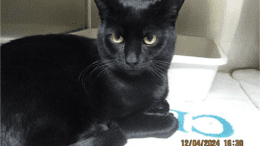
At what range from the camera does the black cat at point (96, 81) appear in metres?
0.56

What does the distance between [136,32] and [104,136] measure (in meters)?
0.34

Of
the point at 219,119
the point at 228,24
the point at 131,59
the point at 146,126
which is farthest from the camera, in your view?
the point at 228,24

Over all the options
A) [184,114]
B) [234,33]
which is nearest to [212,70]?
[184,114]

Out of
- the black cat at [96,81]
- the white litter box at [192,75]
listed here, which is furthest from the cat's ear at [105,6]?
the white litter box at [192,75]

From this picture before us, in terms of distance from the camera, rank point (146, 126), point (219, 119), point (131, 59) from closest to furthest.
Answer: point (131, 59), point (146, 126), point (219, 119)

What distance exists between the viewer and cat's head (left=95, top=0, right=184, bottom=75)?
0.61 metres

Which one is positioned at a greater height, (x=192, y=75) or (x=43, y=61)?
(x=43, y=61)

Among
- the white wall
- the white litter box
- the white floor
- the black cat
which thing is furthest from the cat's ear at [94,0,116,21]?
the white wall

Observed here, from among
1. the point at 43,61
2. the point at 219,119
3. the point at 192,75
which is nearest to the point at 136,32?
the point at 43,61

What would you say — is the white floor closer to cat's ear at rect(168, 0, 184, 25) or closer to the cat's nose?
the cat's nose

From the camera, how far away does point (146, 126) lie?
693 mm

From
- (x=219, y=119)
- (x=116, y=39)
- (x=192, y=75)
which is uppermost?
(x=116, y=39)

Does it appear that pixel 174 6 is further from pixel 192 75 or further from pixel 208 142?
pixel 208 142

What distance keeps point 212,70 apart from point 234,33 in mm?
663
